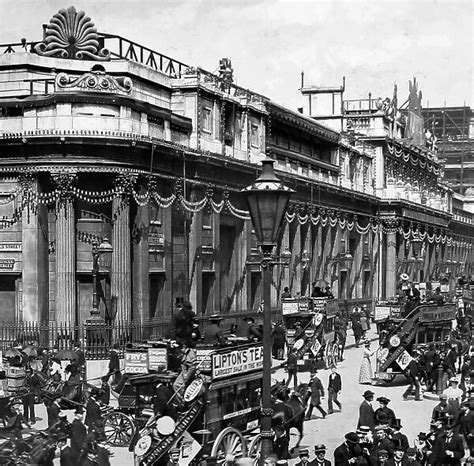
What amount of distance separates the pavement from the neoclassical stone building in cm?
715

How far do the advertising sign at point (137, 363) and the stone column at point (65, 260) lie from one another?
45.8 ft

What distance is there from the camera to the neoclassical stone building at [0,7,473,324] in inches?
1251

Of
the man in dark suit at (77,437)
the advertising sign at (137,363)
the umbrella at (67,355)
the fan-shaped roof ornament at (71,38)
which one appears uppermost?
the fan-shaped roof ornament at (71,38)

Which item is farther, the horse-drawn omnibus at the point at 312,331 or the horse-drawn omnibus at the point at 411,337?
the horse-drawn omnibus at the point at 312,331

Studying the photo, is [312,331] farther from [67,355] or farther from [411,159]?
[411,159]

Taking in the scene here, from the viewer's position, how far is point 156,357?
17.9 metres

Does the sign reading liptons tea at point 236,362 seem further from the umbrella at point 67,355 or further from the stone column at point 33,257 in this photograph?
the stone column at point 33,257

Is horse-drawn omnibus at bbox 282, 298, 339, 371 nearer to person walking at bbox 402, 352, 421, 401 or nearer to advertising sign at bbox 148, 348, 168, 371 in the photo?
person walking at bbox 402, 352, 421, 401

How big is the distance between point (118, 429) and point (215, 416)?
11.1 ft

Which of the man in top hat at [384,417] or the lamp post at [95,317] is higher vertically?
the lamp post at [95,317]

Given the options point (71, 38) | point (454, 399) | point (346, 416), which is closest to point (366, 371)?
point (346, 416)

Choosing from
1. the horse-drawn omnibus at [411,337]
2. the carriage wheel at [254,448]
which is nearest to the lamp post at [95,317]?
the horse-drawn omnibus at [411,337]

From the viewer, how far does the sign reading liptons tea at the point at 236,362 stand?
634 inches

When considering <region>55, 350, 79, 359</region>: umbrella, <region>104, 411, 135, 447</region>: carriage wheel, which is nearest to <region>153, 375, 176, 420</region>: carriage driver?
<region>104, 411, 135, 447</region>: carriage wheel
